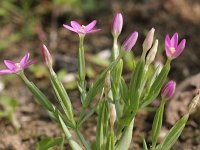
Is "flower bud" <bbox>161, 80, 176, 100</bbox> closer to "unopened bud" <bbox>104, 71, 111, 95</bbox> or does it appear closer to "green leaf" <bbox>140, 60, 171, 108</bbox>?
"green leaf" <bbox>140, 60, 171, 108</bbox>

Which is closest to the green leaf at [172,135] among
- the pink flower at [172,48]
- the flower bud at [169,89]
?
the flower bud at [169,89]

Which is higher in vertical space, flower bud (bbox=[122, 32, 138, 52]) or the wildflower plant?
flower bud (bbox=[122, 32, 138, 52])

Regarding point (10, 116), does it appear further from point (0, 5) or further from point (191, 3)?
point (191, 3)

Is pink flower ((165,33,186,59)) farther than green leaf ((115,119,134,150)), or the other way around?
green leaf ((115,119,134,150))

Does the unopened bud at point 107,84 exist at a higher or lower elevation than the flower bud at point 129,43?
lower

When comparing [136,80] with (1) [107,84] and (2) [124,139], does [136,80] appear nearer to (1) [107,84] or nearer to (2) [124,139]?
(1) [107,84]

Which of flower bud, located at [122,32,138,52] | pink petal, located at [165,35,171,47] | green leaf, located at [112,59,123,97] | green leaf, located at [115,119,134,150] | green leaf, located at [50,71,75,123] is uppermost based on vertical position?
pink petal, located at [165,35,171,47]

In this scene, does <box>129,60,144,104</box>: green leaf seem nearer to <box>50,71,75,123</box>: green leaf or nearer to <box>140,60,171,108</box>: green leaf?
<box>140,60,171,108</box>: green leaf

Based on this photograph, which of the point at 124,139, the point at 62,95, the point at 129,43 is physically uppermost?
the point at 129,43

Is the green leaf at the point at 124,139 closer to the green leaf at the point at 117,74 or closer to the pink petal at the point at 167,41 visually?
the green leaf at the point at 117,74

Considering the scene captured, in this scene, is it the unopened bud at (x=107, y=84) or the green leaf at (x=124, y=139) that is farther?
the green leaf at (x=124, y=139)

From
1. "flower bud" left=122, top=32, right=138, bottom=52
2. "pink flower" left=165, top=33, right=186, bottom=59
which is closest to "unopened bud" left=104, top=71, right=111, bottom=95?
"flower bud" left=122, top=32, right=138, bottom=52

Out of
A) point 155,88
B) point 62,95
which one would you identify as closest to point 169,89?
point 155,88
